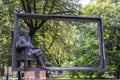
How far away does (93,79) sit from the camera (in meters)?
14.2

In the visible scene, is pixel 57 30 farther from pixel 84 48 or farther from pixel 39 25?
pixel 84 48

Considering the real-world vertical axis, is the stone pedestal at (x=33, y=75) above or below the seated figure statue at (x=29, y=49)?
below

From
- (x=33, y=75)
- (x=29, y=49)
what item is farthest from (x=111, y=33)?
(x=33, y=75)

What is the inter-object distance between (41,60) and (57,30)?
10.3 metres

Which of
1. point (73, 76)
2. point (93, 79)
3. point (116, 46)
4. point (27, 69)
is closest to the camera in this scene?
point (27, 69)

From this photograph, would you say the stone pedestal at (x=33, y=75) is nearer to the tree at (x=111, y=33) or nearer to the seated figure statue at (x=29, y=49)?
the seated figure statue at (x=29, y=49)

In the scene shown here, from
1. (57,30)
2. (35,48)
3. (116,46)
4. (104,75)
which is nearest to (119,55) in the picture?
(116,46)

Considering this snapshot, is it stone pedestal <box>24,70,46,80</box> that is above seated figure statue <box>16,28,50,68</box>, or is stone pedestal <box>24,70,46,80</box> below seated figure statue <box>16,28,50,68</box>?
below

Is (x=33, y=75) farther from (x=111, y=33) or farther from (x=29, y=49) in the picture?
(x=111, y=33)

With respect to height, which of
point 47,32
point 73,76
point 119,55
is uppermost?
point 47,32

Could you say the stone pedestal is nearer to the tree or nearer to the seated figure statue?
the seated figure statue

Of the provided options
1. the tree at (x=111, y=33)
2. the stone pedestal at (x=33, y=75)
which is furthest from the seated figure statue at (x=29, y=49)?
the tree at (x=111, y=33)

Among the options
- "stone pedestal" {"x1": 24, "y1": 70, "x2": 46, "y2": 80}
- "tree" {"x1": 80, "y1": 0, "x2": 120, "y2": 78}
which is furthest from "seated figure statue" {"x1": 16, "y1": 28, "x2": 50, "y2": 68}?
"tree" {"x1": 80, "y1": 0, "x2": 120, "y2": 78}

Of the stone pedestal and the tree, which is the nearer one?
the stone pedestal
